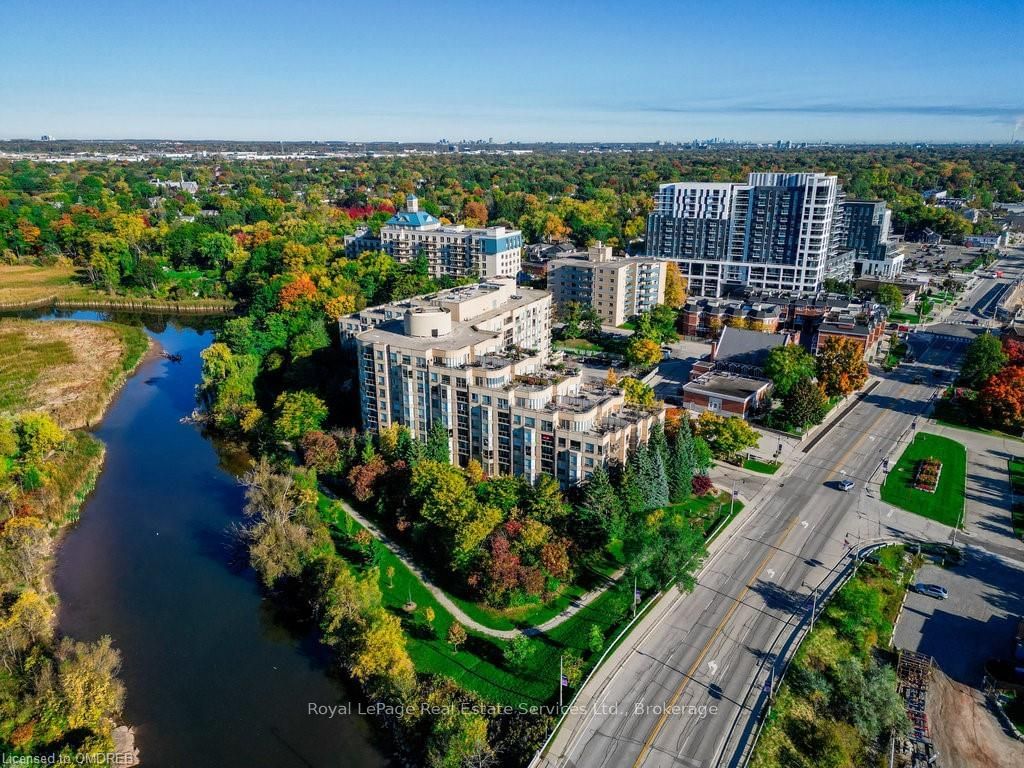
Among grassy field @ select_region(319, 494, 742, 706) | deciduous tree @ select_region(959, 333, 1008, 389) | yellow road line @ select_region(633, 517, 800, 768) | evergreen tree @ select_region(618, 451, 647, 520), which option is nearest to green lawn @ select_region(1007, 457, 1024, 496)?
deciduous tree @ select_region(959, 333, 1008, 389)

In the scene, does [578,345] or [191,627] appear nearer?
[191,627]

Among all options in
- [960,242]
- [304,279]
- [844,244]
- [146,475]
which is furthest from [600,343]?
[960,242]

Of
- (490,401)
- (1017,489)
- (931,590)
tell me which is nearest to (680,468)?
(490,401)

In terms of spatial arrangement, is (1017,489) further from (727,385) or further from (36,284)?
(36,284)

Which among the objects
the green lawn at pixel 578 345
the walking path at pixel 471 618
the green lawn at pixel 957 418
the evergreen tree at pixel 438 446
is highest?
the evergreen tree at pixel 438 446

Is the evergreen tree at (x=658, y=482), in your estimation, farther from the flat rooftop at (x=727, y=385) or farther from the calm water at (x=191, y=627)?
the calm water at (x=191, y=627)

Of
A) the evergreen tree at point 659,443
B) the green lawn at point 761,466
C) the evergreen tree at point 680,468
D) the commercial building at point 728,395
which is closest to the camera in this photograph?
the evergreen tree at point 659,443

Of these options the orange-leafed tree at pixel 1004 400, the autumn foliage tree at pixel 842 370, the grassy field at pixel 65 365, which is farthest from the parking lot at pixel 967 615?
the grassy field at pixel 65 365
